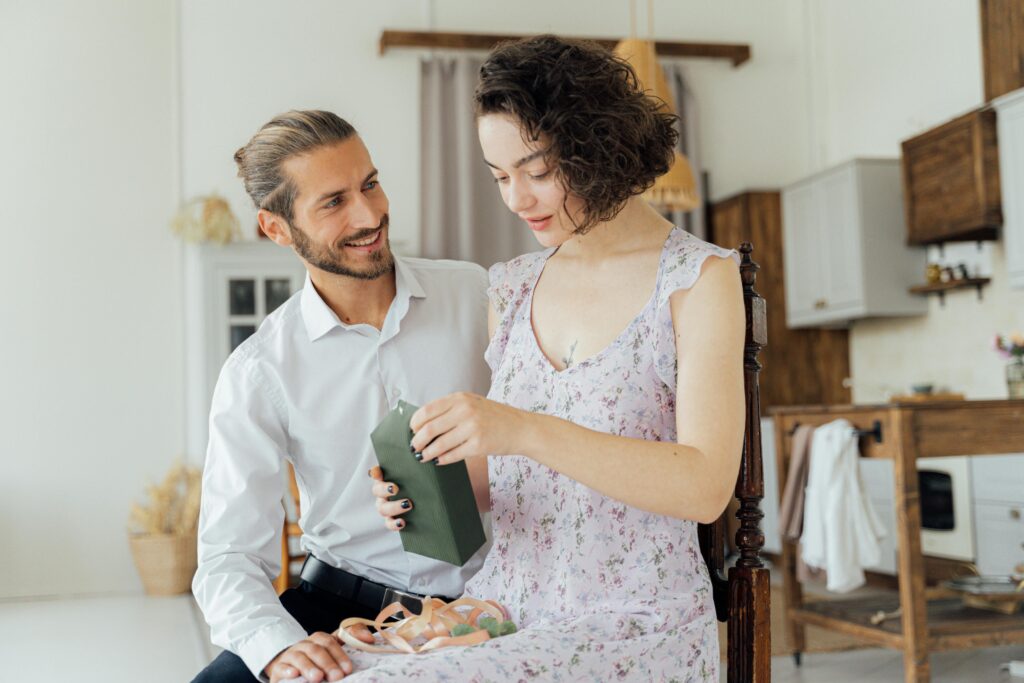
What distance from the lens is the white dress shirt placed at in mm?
1865

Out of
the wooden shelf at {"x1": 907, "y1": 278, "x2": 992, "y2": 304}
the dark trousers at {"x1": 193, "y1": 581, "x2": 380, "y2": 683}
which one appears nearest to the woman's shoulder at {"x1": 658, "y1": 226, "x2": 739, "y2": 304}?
the dark trousers at {"x1": 193, "y1": 581, "x2": 380, "y2": 683}

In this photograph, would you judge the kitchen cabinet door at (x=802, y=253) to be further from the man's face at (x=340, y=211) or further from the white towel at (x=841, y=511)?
the man's face at (x=340, y=211)

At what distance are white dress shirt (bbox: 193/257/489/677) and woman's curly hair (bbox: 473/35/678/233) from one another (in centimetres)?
59

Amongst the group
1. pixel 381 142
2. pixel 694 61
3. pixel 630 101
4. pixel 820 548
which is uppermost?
pixel 694 61

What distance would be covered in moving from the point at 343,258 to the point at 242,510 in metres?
0.48

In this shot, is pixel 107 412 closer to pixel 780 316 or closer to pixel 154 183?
pixel 154 183

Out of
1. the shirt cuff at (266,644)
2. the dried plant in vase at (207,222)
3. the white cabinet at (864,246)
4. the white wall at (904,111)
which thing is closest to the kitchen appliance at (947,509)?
the white wall at (904,111)

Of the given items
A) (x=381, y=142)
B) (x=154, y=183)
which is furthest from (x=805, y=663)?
(x=154, y=183)

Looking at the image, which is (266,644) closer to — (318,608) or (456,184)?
(318,608)

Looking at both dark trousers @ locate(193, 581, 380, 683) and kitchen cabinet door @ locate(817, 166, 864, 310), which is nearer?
dark trousers @ locate(193, 581, 380, 683)

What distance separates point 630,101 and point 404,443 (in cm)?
57

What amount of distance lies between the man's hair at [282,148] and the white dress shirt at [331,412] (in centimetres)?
18

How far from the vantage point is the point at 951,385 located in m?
5.77

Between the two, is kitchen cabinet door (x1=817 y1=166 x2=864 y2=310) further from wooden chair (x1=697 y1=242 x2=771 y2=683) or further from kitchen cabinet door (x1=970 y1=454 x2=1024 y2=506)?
wooden chair (x1=697 y1=242 x2=771 y2=683)
